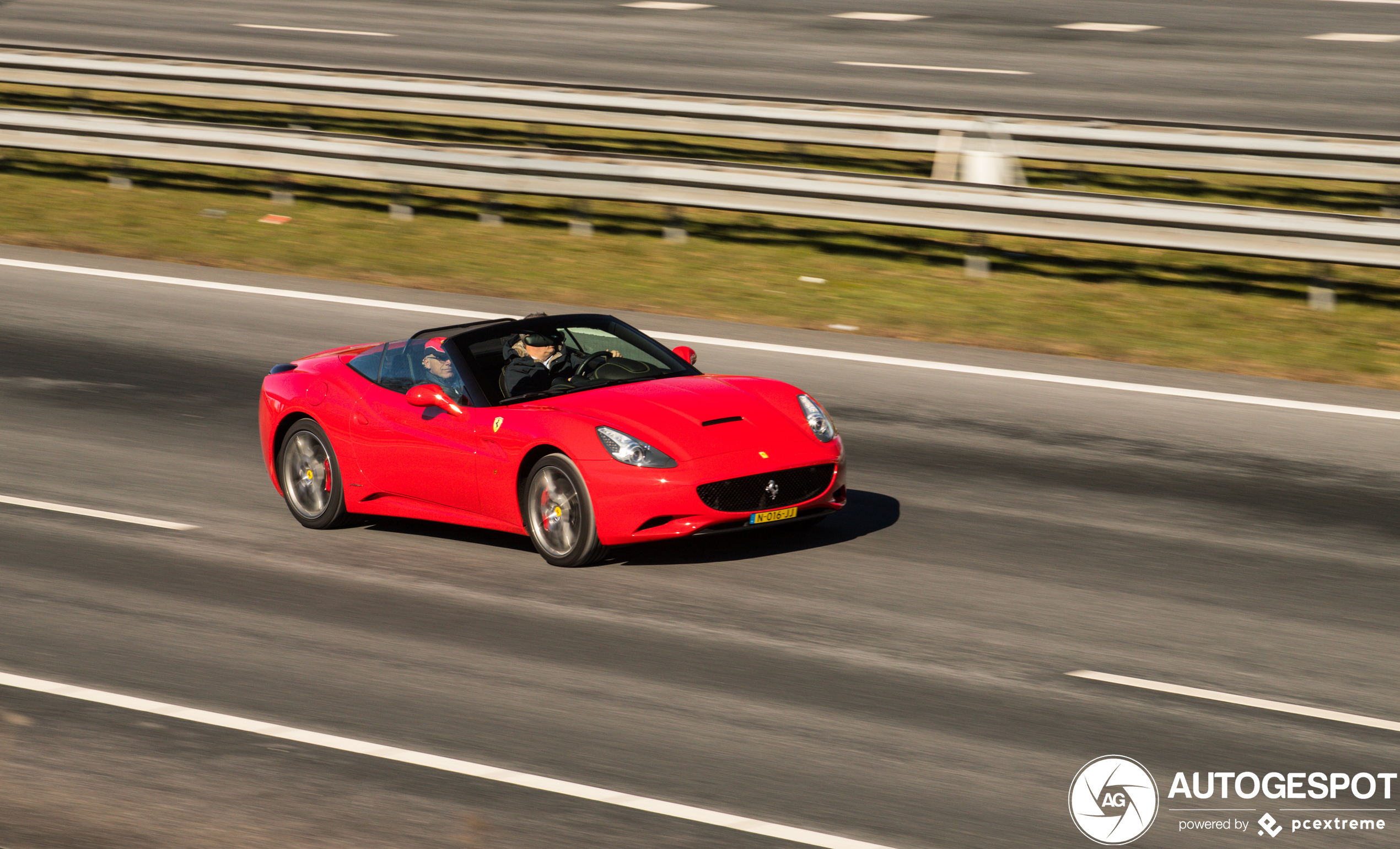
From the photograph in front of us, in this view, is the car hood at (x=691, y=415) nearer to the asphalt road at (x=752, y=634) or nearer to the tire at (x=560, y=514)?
the tire at (x=560, y=514)

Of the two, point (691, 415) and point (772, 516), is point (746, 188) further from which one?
point (772, 516)

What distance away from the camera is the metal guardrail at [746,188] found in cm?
1393

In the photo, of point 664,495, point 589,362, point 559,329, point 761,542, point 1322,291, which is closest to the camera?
point 664,495

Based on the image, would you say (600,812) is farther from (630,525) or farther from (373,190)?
(373,190)

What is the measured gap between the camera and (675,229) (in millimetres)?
17281

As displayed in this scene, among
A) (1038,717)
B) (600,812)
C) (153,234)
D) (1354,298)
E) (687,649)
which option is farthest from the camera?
(153,234)

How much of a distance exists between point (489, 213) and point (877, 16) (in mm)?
13172

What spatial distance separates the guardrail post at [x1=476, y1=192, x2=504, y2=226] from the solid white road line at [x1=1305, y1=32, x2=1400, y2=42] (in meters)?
14.5

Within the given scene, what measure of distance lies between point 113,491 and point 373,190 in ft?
32.0

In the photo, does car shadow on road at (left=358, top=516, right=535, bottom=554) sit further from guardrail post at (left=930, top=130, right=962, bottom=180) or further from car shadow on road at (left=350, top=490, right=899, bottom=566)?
guardrail post at (left=930, top=130, right=962, bottom=180)

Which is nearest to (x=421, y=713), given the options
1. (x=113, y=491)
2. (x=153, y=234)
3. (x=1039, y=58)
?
(x=113, y=491)

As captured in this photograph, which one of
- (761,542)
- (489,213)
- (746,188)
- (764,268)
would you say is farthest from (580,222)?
(761,542)

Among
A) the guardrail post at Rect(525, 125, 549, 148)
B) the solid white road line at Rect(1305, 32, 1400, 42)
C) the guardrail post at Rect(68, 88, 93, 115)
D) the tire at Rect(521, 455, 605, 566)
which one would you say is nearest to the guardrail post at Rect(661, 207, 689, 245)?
the guardrail post at Rect(525, 125, 549, 148)

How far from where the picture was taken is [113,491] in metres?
10.3
